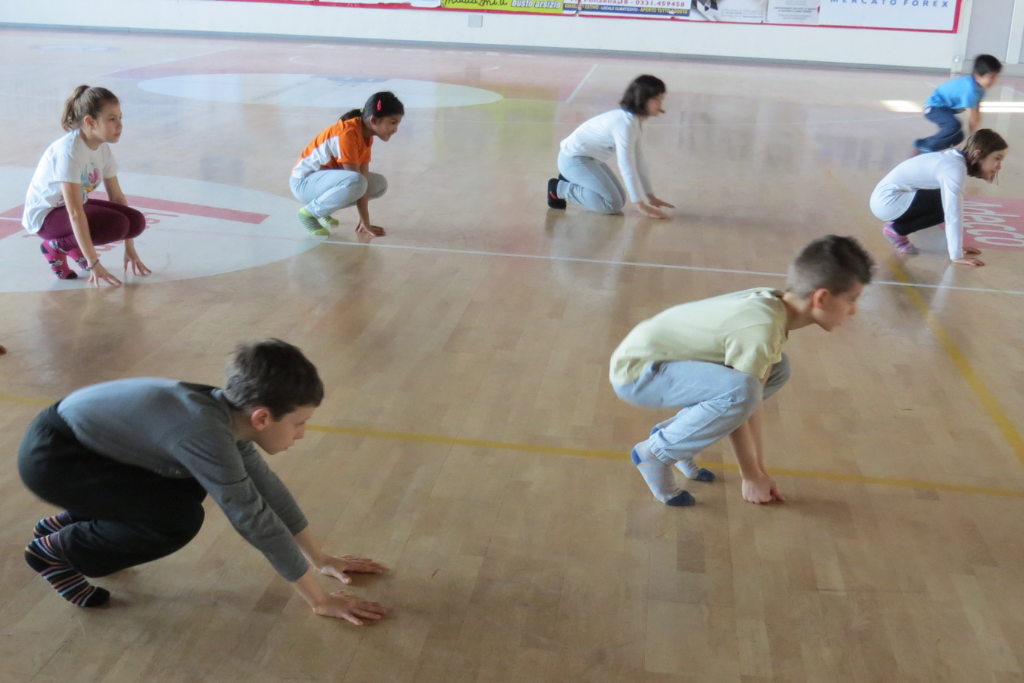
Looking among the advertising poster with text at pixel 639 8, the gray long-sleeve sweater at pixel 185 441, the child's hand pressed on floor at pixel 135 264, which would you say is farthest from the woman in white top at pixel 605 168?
the advertising poster with text at pixel 639 8

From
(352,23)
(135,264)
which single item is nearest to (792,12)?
(352,23)

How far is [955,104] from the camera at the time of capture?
6.99 m

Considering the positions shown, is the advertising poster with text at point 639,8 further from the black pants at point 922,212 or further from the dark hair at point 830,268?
the dark hair at point 830,268

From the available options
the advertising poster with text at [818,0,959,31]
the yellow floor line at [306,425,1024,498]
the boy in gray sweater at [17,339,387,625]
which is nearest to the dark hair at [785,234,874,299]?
the yellow floor line at [306,425,1024,498]

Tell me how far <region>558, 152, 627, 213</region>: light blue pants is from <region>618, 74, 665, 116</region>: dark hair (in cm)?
48

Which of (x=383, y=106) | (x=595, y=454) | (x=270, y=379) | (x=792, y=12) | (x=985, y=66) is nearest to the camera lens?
(x=270, y=379)

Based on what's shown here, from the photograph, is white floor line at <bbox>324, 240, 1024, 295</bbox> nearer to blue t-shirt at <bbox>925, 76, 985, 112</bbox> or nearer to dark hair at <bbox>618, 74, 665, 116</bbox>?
dark hair at <bbox>618, 74, 665, 116</bbox>

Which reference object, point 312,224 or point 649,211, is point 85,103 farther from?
point 649,211

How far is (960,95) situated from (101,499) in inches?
271

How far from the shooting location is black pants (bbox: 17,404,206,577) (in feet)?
6.05

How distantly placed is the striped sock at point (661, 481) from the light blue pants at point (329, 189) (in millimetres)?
2599

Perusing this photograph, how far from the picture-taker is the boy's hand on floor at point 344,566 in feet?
6.83

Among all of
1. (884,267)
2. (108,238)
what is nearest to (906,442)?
(884,267)

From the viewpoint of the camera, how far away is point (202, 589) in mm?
2049
